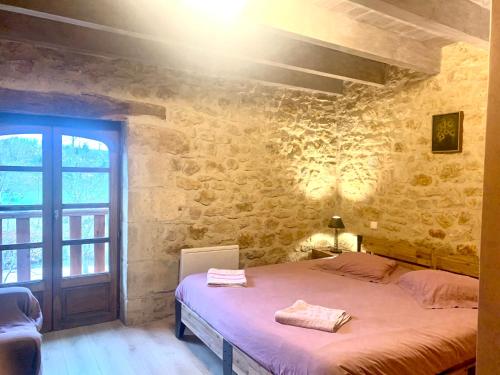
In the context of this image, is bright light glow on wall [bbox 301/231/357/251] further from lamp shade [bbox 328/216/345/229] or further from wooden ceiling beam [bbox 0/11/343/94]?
wooden ceiling beam [bbox 0/11/343/94]

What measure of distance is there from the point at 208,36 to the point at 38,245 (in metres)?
2.39

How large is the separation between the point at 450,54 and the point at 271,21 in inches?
81.7

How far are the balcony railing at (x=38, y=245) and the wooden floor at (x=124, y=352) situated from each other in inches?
23.3

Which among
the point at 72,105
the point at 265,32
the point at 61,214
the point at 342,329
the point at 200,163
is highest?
the point at 265,32

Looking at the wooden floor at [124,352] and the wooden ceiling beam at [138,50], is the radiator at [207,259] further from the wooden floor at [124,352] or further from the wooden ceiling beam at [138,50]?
the wooden ceiling beam at [138,50]

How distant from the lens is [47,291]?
3412 millimetres

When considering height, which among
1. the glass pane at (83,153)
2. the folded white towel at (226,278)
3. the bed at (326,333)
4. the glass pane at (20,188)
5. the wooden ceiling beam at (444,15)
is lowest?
the bed at (326,333)

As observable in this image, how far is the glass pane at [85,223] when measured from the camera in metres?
3.47

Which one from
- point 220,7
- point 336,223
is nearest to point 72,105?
point 220,7

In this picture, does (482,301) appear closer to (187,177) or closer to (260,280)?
(260,280)

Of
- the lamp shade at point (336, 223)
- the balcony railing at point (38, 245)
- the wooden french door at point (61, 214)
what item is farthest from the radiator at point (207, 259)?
the lamp shade at point (336, 223)

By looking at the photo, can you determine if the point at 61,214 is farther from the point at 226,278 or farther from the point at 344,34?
the point at 344,34

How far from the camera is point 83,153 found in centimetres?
353

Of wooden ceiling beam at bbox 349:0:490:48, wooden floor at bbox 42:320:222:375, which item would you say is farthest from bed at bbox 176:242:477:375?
wooden ceiling beam at bbox 349:0:490:48
